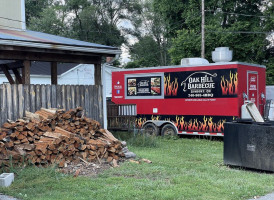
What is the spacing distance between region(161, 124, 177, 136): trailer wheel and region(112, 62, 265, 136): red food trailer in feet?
0.06

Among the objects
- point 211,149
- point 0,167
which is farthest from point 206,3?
point 0,167

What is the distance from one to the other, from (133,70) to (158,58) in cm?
3717

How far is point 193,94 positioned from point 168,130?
6.39 feet

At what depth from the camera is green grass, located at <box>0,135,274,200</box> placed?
657cm

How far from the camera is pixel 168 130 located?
1579 centimetres

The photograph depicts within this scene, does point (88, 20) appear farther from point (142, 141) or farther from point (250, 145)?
point (250, 145)

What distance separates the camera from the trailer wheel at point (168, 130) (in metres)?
15.6

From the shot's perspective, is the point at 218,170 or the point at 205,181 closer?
the point at 205,181

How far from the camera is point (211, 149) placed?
40.7 feet

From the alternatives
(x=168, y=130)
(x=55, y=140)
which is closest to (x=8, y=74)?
(x=55, y=140)

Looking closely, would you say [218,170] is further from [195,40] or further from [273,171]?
[195,40]

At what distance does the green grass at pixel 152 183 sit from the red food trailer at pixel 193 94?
4728mm

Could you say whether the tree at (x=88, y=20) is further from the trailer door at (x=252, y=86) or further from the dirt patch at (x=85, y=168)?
the dirt patch at (x=85, y=168)

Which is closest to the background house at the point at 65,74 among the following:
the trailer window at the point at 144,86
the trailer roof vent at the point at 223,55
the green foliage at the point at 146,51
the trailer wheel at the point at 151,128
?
the trailer window at the point at 144,86
